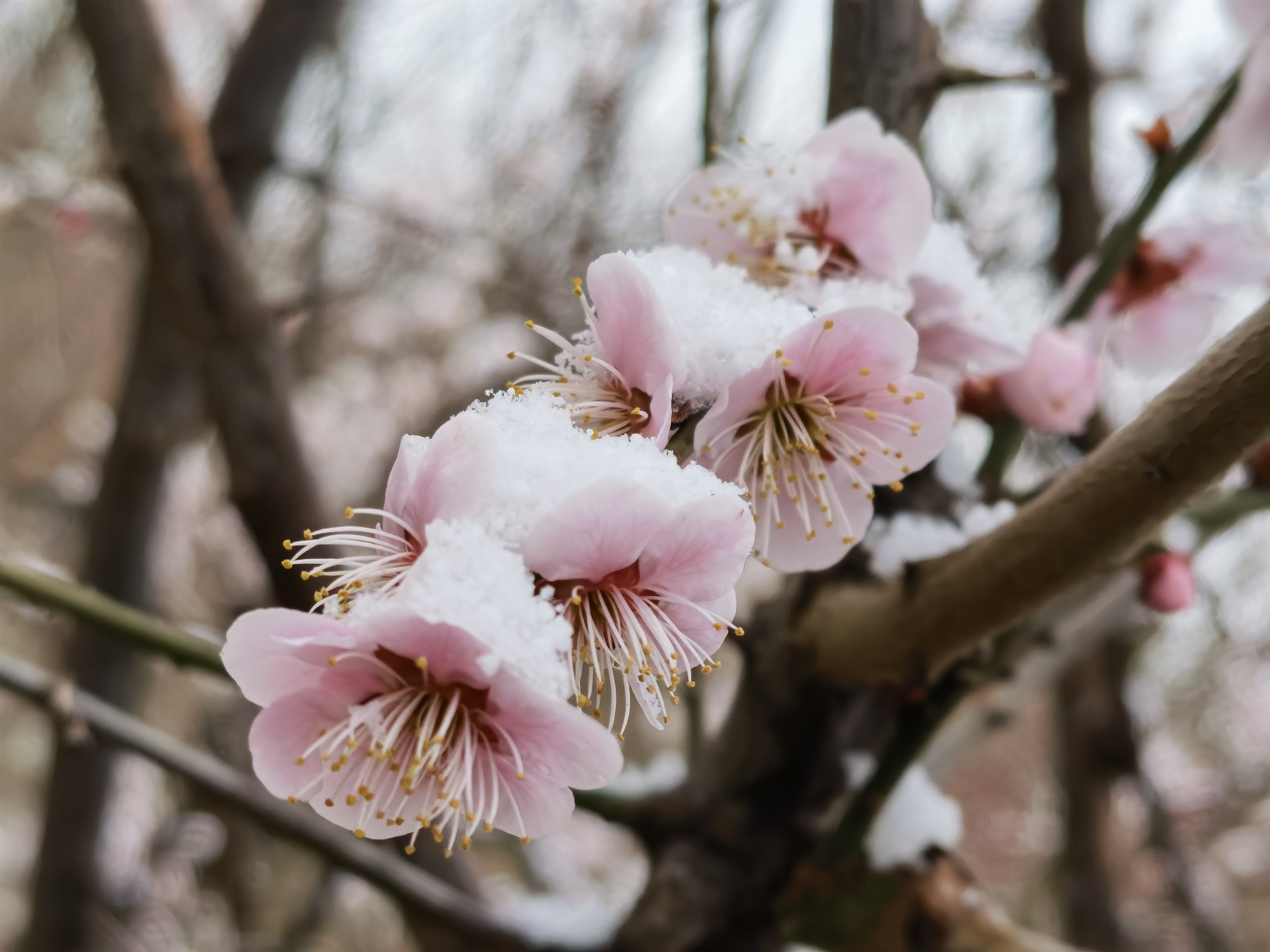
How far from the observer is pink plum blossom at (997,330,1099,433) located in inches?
23.1

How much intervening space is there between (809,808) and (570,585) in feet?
1.55

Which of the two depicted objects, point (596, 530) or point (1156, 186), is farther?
point (1156, 186)

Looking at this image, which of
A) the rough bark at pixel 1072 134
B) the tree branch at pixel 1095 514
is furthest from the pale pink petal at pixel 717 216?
the rough bark at pixel 1072 134

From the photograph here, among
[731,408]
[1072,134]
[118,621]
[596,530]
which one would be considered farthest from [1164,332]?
[1072,134]

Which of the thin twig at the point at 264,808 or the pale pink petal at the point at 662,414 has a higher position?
the pale pink petal at the point at 662,414

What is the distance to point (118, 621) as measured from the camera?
2.01 ft

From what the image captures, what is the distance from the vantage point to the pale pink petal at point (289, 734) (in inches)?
13.3

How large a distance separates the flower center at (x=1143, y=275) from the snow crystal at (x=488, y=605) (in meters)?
0.66

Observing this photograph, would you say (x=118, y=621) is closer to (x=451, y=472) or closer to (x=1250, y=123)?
(x=451, y=472)

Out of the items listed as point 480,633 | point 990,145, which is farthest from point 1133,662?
point 480,633

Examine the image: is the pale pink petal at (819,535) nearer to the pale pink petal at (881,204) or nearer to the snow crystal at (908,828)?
the pale pink petal at (881,204)

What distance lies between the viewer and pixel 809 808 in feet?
2.38

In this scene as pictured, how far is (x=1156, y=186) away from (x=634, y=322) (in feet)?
1.49

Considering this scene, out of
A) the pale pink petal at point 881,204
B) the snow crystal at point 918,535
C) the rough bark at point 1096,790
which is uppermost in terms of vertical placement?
the pale pink petal at point 881,204
